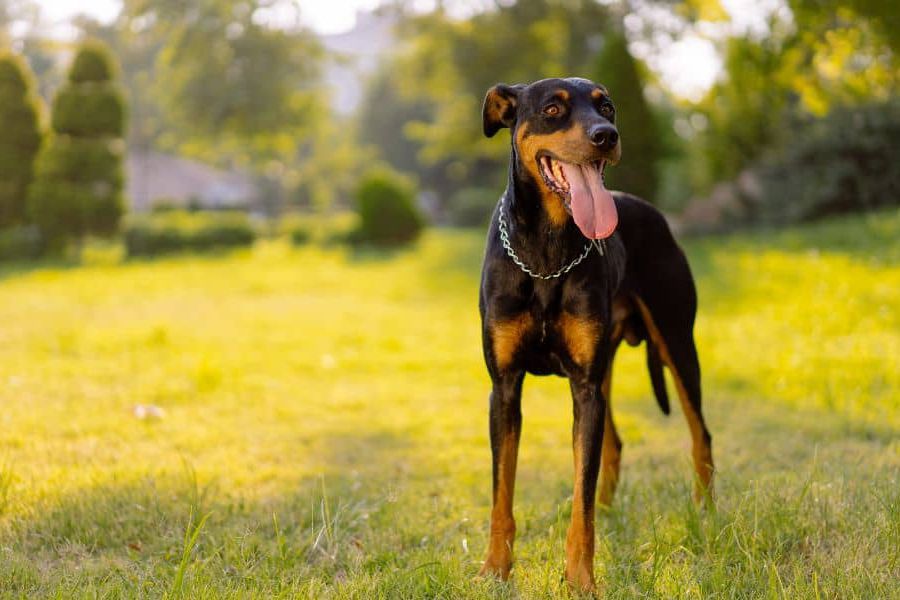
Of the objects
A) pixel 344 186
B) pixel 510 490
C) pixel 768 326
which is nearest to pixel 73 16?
pixel 344 186

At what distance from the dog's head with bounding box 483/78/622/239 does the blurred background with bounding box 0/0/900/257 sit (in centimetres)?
849

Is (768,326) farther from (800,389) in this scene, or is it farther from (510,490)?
(510,490)

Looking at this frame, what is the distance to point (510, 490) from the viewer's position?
11.3 feet

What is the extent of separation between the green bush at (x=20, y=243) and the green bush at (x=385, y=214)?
26.2 feet

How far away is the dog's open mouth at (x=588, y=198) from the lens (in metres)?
3.06

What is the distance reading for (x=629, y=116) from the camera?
19141 mm

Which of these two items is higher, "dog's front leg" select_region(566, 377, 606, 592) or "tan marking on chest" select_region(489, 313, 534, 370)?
"tan marking on chest" select_region(489, 313, 534, 370)

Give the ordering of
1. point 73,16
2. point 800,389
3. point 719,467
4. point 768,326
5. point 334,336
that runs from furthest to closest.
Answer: point 73,16 < point 334,336 < point 768,326 < point 800,389 < point 719,467

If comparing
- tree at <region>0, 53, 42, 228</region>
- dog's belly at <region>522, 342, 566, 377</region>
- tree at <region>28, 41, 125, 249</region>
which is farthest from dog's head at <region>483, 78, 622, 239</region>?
tree at <region>0, 53, 42, 228</region>

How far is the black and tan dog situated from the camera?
3.10 m

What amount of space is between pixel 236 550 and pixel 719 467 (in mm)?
2807

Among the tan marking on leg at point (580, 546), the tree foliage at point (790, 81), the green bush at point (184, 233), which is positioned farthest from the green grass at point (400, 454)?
the green bush at point (184, 233)

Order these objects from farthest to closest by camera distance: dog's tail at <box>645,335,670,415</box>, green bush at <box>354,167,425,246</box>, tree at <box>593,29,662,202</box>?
green bush at <box>354,167,425,246</box>
tree at <box>593,29,662,202</box>
dog's tail at <box>645,335,670,415</box>

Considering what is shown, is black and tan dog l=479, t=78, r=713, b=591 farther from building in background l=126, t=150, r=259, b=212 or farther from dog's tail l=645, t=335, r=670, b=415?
building in background l=126, t=150, r=259, b=212
